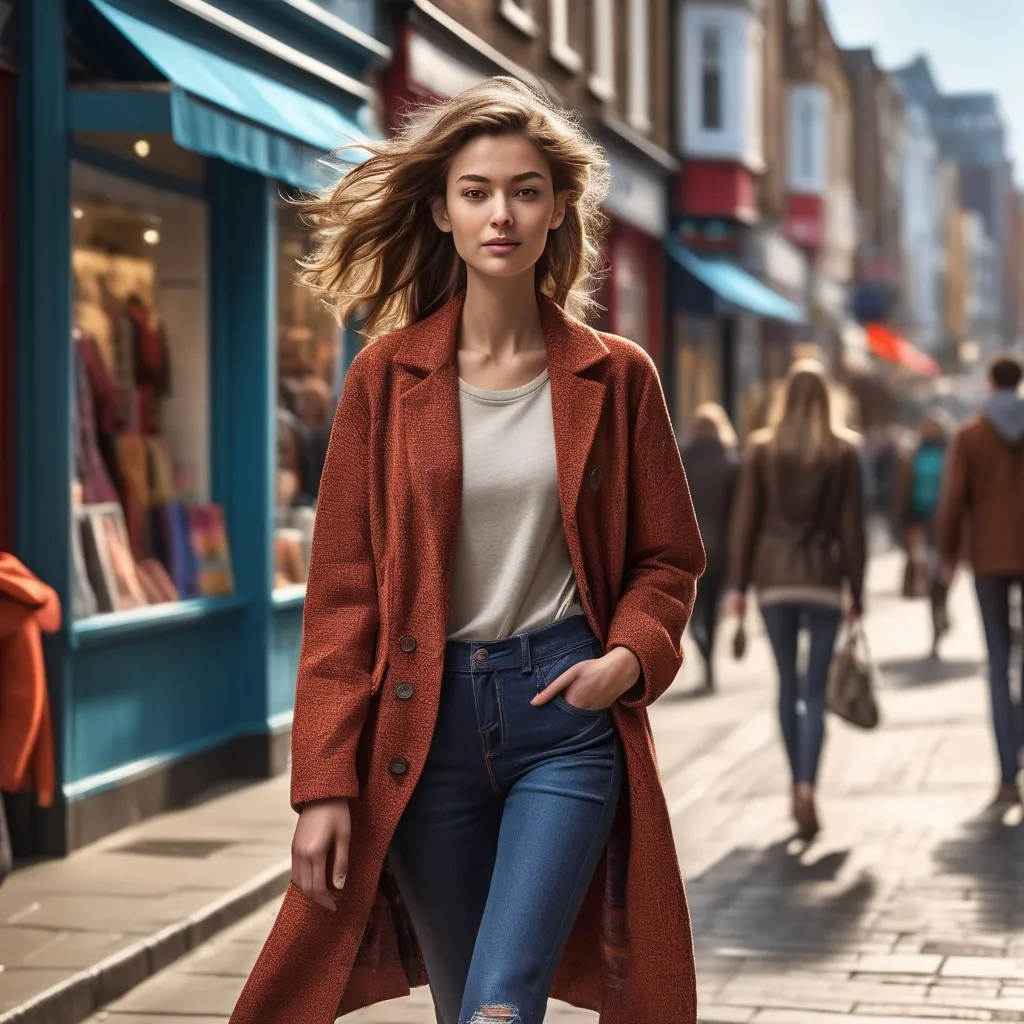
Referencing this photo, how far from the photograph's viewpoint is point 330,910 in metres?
3.44

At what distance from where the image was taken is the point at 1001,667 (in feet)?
32.1

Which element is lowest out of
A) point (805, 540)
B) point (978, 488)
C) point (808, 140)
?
point (805, 540)

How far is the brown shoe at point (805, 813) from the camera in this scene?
346 inches

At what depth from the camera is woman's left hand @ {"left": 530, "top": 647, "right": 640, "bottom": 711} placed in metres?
3.39

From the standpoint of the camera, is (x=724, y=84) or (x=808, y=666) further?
(x=724, y=84)

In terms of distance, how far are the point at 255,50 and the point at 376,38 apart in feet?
7.64

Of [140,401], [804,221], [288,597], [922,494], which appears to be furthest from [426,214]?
[804,221]

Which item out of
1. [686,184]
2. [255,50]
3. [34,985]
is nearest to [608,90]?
[686,184]

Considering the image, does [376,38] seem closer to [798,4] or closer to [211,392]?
[211,392]

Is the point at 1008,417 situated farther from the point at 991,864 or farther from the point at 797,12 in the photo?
the point at 797,12

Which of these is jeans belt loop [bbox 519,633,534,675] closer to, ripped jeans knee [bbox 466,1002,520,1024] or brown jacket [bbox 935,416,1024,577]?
ripped jeans knee [bbox 466,1002,520,1024]

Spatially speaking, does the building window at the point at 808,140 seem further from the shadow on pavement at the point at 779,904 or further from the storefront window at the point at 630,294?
the shadow on pavement at the point at 779,904

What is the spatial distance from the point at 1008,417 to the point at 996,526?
582mm

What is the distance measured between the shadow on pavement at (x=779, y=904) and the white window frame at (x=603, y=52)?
40.9 feet
